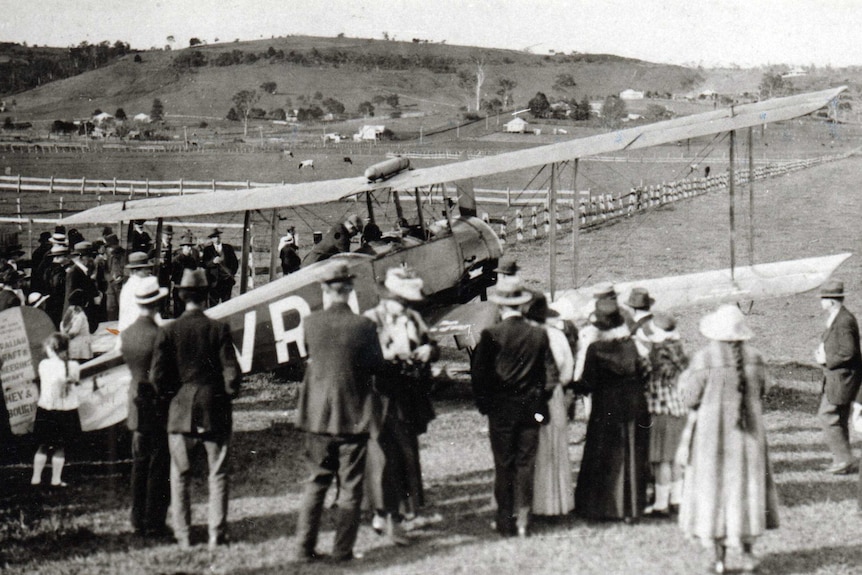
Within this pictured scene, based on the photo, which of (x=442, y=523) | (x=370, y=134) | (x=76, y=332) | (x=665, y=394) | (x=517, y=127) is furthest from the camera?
(x=370, y=134)

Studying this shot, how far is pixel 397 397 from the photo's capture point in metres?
5.86

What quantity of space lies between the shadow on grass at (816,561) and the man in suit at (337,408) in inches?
109

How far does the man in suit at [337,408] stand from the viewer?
5375 millimetres

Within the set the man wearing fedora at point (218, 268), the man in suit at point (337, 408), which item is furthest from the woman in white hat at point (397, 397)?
the man wearing fedora at point (218, 268)

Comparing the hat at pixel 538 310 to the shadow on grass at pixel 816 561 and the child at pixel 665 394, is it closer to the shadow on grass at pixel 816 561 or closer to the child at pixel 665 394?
the child at pixel 665 394

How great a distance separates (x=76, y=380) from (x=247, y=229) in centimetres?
346

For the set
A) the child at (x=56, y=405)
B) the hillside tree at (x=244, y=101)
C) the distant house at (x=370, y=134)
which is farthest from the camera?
the hillside tree at (x=244, y=101)

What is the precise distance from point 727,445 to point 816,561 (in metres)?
1.24

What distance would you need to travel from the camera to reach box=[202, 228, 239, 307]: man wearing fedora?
12695mm

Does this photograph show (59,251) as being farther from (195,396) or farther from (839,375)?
(839,375)

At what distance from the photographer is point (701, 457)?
520 cm

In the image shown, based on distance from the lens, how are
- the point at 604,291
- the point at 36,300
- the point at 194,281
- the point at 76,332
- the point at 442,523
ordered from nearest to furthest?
1. the point at 194,281
2. the point at 442,523
3. the point at 604,291
4. the point at 76,332
5. the point at 36,300

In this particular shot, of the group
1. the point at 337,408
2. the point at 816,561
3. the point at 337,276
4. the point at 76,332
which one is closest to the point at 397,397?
the point at 337,408

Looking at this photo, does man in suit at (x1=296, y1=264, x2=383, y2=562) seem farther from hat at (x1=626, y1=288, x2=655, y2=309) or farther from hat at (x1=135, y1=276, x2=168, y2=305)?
hat at (x1=626, y1=288, x2=655, y2=309)
